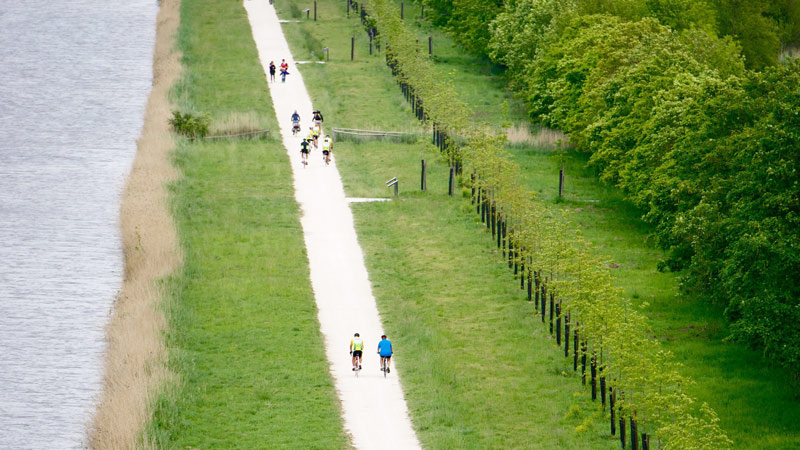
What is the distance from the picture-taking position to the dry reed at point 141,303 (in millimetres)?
36562

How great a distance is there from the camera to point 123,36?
105 meters

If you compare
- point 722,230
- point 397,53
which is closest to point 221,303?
point 722,230

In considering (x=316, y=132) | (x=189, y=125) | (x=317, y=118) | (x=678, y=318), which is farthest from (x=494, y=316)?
(x=189, y=125)

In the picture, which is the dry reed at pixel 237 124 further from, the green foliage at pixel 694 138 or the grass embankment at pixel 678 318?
the green foliage at pixel 694 138

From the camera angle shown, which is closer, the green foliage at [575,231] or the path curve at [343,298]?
the green foliage at [575,231]

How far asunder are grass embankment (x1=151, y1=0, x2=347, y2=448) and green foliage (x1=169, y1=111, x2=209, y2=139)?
1324 mm

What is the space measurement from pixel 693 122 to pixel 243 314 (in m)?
17.7

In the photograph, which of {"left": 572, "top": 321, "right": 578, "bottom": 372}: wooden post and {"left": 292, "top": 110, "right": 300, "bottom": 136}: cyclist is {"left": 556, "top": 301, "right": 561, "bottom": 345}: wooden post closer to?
{"left": 572, "top": 321, "right": 578, "bottom": 372}: wooden post

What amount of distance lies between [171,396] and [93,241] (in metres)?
20.6

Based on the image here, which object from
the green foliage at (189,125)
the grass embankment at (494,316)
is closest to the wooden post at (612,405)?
the grass embankment at (494,316)

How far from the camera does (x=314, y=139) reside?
66.8 meters

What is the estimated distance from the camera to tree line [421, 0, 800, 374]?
36.2 m

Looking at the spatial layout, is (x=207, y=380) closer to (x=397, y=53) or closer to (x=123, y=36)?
(x=397, y=53)

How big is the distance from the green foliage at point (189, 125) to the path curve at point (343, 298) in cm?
448
